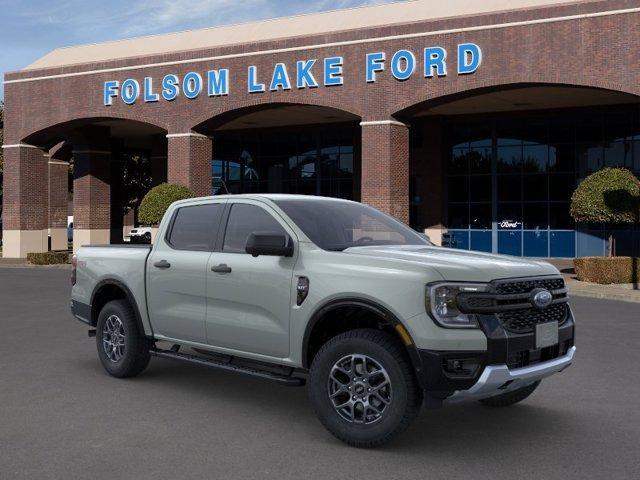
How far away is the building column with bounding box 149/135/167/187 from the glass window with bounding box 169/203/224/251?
37014 millimetres

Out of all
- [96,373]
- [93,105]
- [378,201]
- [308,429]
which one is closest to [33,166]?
[93,105]

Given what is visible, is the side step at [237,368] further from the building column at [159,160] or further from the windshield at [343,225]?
the building column at [159,160]

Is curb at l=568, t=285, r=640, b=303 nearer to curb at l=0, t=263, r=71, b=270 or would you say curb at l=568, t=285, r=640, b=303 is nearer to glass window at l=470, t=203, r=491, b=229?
glass window at l=470, t=203, r=491, b=229

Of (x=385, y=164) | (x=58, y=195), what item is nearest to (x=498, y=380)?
(x=385, y=164)

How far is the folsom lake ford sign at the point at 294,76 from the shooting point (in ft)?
87.7

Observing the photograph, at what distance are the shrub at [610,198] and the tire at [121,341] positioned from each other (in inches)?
716

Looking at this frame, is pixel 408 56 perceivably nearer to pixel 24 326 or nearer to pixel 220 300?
pixel 24 326

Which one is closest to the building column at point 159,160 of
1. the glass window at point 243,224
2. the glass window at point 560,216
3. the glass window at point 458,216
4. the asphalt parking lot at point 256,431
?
the glass window at point 458,216

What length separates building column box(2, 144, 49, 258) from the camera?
1458 inches

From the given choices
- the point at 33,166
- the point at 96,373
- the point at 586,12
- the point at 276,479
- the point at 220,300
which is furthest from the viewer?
the point at 33,166

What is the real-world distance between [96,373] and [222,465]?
3.62 meters

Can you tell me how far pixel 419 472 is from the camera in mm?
4996

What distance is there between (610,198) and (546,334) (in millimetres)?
18557

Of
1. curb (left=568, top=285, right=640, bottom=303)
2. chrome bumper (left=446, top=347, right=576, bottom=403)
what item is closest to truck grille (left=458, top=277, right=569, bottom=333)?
chrome bumper (left=446, top=347, right=576, bottom=403)
